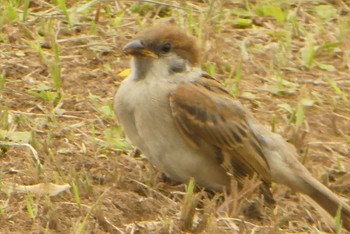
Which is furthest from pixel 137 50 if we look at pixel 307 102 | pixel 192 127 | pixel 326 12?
pixel 326 12

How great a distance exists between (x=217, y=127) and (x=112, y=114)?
34.7 inches

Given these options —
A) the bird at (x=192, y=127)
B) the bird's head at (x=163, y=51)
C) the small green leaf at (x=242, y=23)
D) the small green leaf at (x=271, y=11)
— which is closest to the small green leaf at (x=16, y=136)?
the bird at (x=192, y=127)

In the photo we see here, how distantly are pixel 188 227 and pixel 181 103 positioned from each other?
84 centimetres

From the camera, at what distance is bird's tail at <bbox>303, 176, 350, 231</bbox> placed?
20.1 feet

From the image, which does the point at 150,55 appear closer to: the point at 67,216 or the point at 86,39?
the point at 67,216

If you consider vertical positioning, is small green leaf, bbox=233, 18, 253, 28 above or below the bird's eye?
below

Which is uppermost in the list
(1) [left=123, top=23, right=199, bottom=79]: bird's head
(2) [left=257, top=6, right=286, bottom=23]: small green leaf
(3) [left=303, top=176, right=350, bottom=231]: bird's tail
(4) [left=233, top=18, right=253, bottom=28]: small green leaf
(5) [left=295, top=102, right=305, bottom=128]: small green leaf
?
(1) [left=123, top=23, right=199, bottom=79]: bird's head

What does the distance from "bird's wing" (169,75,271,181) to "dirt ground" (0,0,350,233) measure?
24 cm

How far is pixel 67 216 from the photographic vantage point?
225 inches

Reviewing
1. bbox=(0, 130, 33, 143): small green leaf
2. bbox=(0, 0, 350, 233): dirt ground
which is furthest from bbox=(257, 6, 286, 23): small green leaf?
bbox=(0, 130, 33, 143): small green leaf

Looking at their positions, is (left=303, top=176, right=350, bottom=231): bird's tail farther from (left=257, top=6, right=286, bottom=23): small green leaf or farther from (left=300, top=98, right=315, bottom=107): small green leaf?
(left=257, top=6, right=286, bottom=23): small green leaf

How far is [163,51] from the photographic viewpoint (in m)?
6.38

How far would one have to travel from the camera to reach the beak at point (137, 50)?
6.23 meters

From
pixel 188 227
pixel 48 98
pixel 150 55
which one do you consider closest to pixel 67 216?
pixel 188 227
